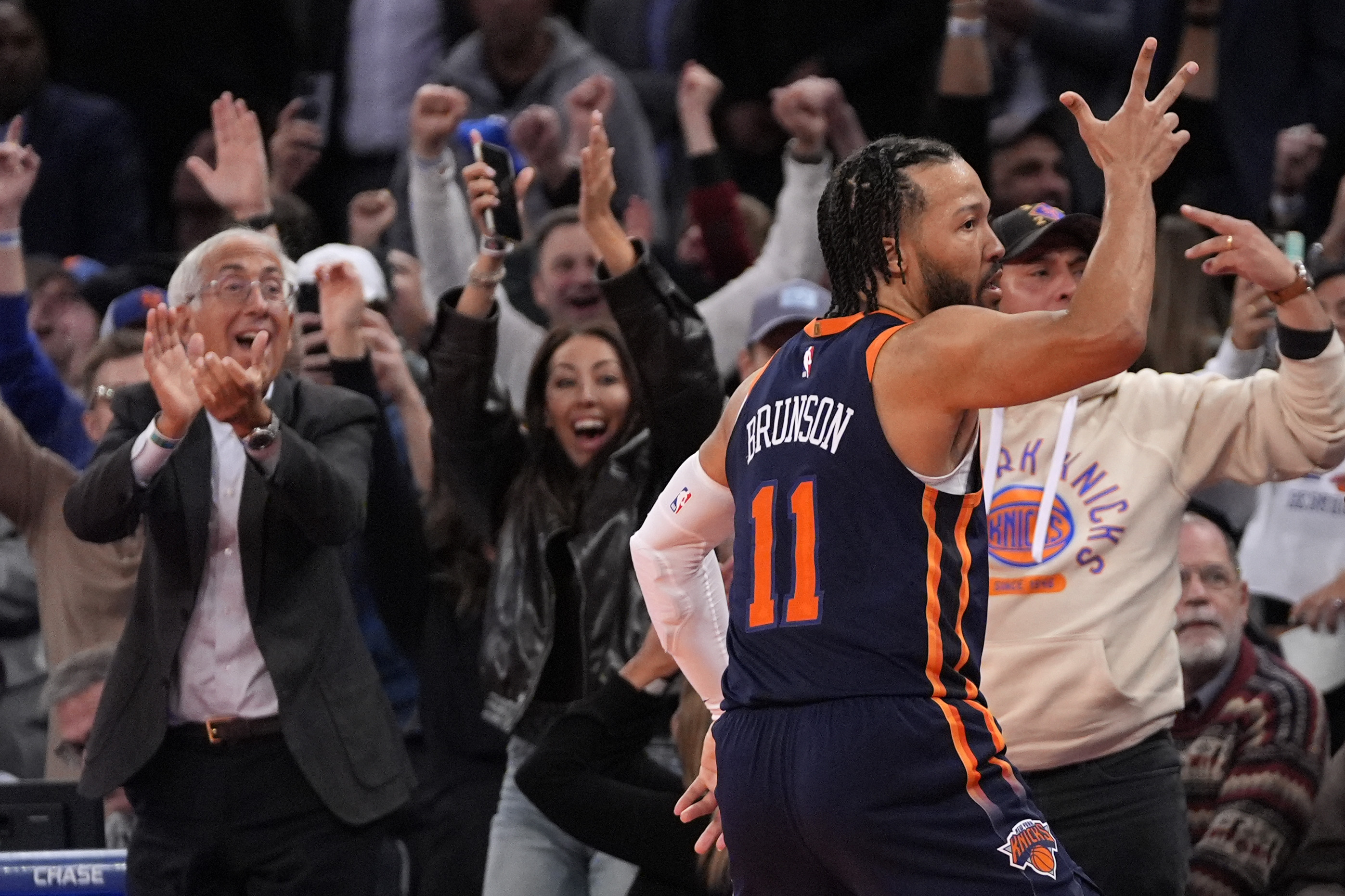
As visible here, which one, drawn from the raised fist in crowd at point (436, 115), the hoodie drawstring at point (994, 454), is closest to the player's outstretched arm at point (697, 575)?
the hoodie drawstring at point (994, 454)

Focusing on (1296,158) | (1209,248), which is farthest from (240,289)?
(1296,158)

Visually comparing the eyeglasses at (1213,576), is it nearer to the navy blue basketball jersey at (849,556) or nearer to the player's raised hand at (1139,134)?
the navy blue basketball jersey at (849,556)

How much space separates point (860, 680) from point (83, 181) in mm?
5909

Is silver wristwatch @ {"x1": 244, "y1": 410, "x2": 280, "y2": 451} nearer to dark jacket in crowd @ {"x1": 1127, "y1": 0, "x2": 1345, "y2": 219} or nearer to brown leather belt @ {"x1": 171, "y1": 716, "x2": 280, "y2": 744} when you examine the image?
brown leather belt @ {"x1": 171, "y1": 716, "x2": 280, "y2": 744}

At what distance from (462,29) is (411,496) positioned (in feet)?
11.3

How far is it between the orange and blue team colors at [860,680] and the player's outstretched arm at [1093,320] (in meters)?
0.14

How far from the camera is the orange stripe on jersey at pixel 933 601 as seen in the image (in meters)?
2.84

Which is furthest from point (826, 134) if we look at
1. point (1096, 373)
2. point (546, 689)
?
point (1096, 373)

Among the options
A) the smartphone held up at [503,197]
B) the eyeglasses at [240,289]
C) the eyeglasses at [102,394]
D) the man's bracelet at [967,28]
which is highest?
the man's bracelet at [967,28]

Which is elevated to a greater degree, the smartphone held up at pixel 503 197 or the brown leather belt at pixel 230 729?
the smartphone held up at pixel 503 197

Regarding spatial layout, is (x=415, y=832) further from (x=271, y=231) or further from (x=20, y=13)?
(x=20, y=13)

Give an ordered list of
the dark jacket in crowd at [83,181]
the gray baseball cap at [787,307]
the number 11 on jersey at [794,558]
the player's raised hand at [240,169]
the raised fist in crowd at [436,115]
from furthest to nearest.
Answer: the dark jacket in crowd at [83,181], the raised fist in crowd at [436,115], the player's raised hand at [240,169], the gray baseball cap at [787,307], the number 11 on jersey at [794,558]

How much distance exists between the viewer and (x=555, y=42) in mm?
7266

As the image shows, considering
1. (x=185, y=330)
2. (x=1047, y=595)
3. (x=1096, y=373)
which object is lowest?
(x=1047, y=595)
